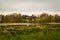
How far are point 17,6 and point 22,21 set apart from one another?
9.6 inches

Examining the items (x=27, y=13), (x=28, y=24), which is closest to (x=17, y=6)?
(x=27, y=13)

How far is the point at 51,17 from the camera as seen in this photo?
1909 mm

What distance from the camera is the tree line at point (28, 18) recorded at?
6.18 ft

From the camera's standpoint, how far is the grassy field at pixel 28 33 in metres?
1.85

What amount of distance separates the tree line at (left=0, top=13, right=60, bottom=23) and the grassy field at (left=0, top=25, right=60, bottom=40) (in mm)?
90

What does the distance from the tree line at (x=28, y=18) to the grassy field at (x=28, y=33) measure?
90 millimetres

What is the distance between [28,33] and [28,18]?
0.22 metres

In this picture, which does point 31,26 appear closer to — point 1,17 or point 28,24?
point 28,24

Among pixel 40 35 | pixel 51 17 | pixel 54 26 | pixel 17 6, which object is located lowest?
pixel 40 35

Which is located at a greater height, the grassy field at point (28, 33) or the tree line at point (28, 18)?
the tree line at point (28, 18)

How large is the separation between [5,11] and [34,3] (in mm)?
454

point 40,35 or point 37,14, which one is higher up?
point 37,14

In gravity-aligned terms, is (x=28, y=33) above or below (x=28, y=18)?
below

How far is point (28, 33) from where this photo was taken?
1877mm
